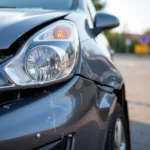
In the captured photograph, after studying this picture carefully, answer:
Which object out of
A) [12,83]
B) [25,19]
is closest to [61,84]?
[12,83]

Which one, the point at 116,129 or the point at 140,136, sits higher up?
the point at 116,129

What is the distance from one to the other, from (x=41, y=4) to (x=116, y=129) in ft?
3.80

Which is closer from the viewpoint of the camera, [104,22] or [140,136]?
[104,22]

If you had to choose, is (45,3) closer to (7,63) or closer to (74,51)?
(74,51)

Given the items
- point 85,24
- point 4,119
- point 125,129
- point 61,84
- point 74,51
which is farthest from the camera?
point 125,129

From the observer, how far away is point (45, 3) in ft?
9.22

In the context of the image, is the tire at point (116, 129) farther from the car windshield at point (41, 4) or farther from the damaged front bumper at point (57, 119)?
the car windshield at point (41, 4)

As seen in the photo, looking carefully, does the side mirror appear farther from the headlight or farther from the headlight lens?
the headlight lens

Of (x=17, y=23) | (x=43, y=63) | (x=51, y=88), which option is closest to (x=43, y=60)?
(x=43, y=63)

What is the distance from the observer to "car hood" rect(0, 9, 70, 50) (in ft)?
5.78

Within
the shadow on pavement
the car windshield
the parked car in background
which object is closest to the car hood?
the parked car in background

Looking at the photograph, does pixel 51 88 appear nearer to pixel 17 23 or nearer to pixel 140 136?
pixel 17 23

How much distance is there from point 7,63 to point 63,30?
0.41m

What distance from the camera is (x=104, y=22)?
2.53m
